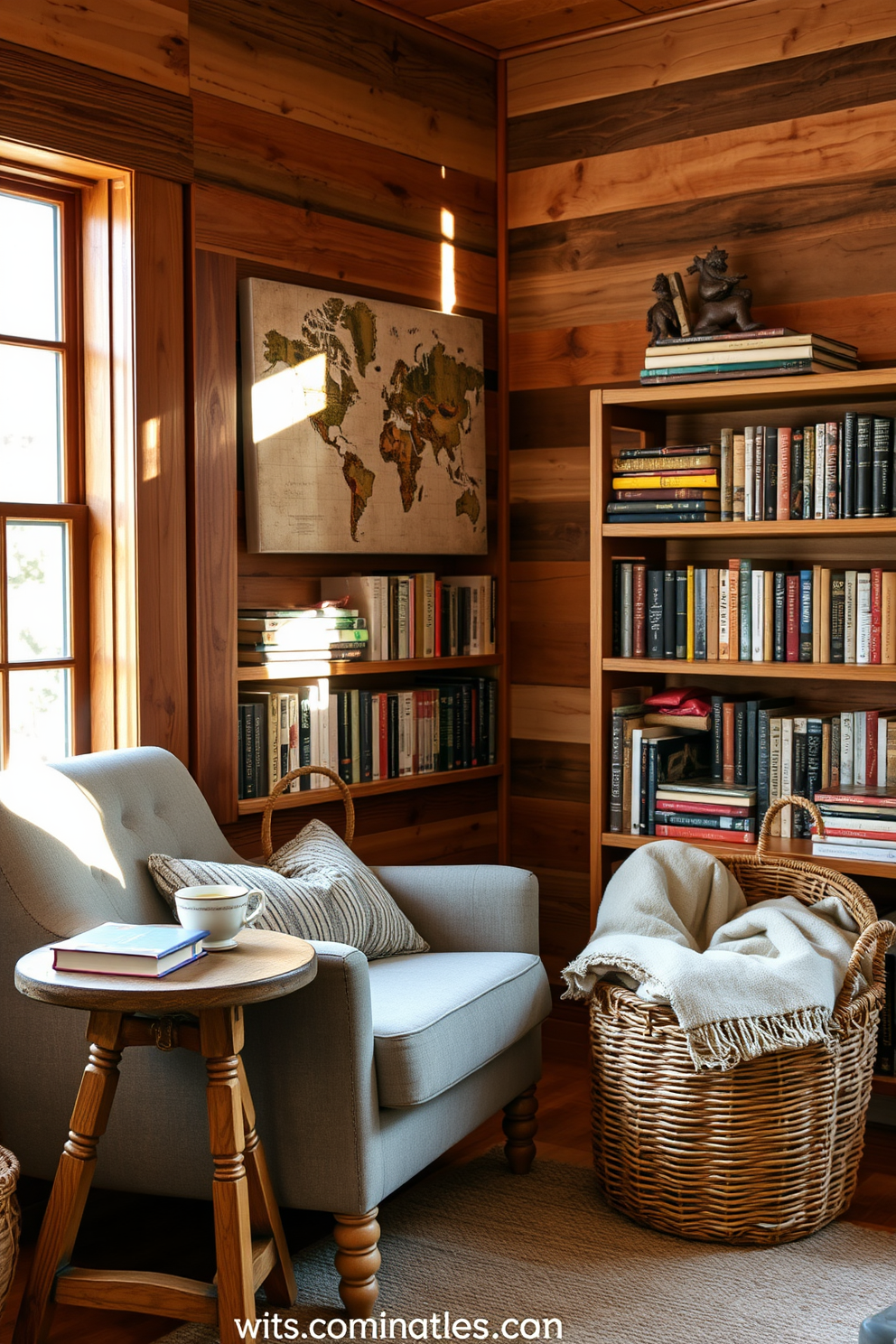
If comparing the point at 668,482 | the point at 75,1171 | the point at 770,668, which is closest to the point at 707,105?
the point at 668,482

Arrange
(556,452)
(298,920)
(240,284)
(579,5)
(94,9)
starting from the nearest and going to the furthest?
(298,920), (94,9), (240,284), (579,5), (556,452)

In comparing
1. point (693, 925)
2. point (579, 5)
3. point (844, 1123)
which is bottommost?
point (844, 1123)

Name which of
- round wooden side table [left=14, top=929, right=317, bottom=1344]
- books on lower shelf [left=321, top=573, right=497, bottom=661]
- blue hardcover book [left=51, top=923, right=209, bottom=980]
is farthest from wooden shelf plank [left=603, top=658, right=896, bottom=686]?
blue hardcover book [left=51, top=923, right=209, bottom=980]

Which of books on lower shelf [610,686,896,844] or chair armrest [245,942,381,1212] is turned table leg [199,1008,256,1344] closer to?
chair armrest [245,942,381,1212]

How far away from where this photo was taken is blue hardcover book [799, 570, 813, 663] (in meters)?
3.17

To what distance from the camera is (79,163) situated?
2742 mm

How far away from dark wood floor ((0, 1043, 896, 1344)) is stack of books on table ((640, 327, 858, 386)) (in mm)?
1745

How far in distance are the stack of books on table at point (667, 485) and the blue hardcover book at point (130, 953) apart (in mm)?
1695

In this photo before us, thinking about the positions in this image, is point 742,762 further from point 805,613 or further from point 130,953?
point 130,953

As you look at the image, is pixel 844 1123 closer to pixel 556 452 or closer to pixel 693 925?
pixel 693 925

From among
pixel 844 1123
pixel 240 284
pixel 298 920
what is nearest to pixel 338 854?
pixel 298 920

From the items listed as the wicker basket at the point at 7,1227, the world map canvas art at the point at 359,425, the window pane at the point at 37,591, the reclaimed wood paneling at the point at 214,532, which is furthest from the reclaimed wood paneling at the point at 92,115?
the wicker basket at the point at 7,1227

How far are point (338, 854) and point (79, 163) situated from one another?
1.49 metres

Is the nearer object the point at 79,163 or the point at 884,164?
the point at 79,163
